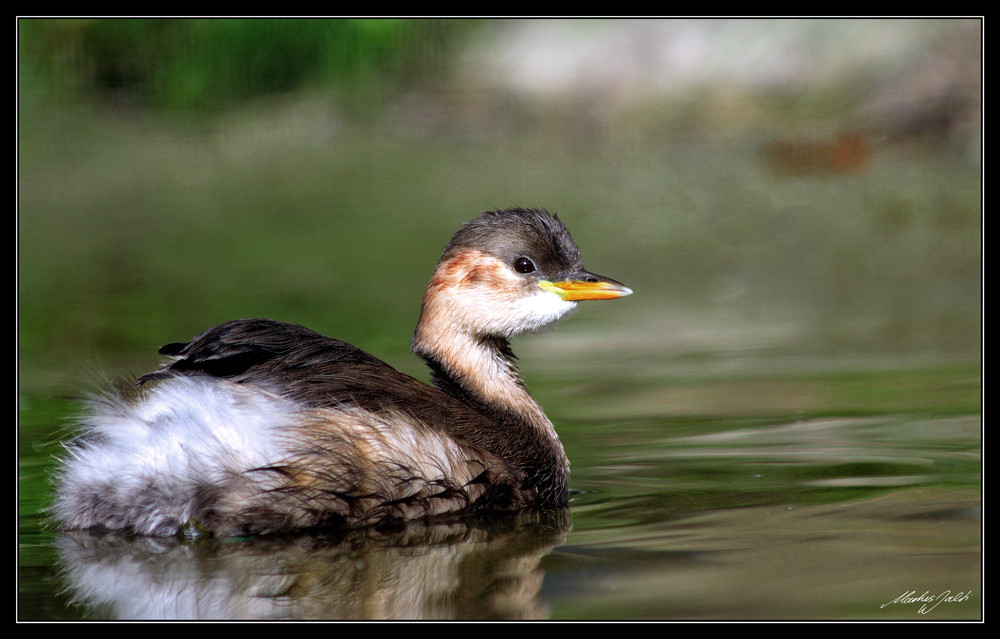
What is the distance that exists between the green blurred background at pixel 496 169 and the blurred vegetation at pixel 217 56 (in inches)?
1.1

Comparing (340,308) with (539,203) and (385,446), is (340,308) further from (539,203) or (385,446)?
(385,446)

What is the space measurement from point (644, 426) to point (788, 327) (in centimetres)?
299

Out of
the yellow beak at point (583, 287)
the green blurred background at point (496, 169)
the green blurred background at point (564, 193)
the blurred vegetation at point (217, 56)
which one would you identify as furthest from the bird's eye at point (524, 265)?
the blurred vegetation at point (217, 56)

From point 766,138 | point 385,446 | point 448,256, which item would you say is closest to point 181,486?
point 385,446

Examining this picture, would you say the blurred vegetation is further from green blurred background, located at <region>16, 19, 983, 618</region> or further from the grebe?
the grebe

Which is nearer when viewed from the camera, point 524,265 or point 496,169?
point 524,265

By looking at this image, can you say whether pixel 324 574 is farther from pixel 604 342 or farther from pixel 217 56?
pixel 217 56

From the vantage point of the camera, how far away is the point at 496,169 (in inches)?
570

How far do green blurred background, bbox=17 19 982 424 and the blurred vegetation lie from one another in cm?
3

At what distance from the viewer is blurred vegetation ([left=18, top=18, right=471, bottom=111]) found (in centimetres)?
1402

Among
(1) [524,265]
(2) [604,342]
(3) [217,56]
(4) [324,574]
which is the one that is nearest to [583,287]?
(1) [524,265]

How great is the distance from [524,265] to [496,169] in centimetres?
849

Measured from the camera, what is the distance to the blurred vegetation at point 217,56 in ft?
46.0

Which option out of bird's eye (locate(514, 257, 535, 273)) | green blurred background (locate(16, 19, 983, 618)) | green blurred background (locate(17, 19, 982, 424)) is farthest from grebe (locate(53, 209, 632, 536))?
green blurred background (locate(17, 19, 982, 424))
